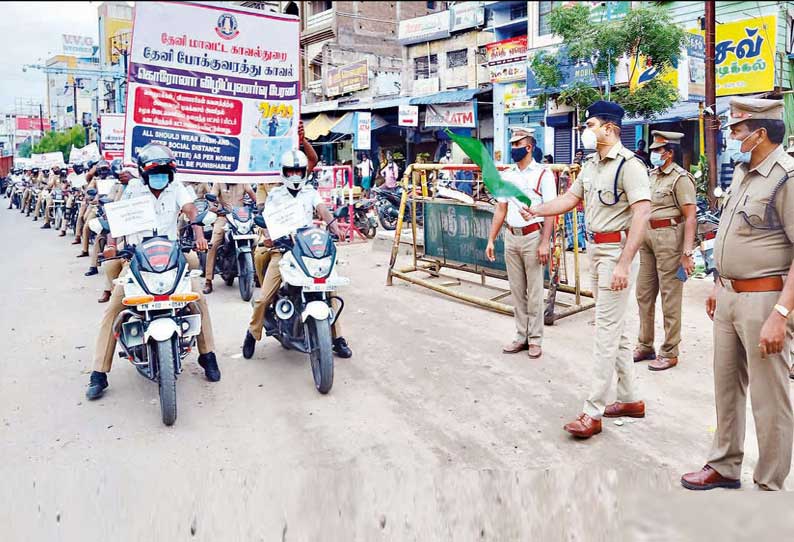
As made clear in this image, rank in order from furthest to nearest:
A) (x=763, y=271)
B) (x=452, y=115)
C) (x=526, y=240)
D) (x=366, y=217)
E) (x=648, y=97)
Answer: (x=452, y=115), (x=366, y=217), (x=648, y=97), (x=526, y=240), (x=763, y=271)

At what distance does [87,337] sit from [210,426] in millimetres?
2735

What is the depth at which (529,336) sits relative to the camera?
18.0ft

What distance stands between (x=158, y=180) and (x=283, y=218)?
0.90m

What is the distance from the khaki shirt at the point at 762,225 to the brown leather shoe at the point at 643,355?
2.35 meters

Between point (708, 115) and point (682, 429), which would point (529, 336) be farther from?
point (708, 115)

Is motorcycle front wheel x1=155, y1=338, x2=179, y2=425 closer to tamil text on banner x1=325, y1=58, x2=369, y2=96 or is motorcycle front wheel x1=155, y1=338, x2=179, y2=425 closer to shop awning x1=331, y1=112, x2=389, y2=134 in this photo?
shop awning x1=331, y1=112, x2=389, y2=134

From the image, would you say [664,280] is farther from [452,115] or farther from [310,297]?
[452,115]

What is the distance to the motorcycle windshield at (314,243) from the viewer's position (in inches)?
187

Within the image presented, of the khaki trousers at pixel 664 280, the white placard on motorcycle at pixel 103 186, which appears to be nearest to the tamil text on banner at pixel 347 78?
the white placard on motorcycle at pixel 103 186

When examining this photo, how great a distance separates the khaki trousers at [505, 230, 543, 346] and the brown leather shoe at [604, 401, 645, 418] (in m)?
1.39

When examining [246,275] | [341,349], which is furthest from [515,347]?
[246,275]

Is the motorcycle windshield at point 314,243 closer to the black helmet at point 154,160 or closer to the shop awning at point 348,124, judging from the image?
the black helmet at point 154,160

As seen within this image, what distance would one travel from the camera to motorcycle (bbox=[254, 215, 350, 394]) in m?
4.56

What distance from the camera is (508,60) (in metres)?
19.7
